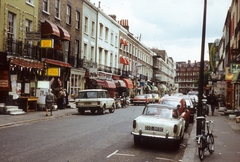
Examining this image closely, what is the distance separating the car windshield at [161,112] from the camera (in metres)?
12.2

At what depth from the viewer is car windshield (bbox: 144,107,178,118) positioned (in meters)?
12.2

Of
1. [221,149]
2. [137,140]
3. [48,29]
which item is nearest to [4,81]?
[48,29]

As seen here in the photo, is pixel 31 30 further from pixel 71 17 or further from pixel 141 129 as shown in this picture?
pixel 141 129

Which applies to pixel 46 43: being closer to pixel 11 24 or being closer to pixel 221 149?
pixel 11 24

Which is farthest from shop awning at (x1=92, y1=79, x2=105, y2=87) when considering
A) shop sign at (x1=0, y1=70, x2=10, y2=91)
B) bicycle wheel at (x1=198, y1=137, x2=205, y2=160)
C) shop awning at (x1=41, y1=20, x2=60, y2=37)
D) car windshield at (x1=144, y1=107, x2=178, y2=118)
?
bicycle wheel at (x1=198, y1=137, x2=205, y2=160)

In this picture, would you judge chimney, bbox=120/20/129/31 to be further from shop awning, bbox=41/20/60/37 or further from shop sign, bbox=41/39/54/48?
shop sign, bbox=41/39/54/48

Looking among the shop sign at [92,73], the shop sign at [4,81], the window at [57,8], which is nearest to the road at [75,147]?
the shop sign at [4,81]

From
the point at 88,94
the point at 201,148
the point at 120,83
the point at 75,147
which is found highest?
the point at 120,83

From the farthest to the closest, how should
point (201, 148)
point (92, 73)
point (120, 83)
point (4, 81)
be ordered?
1. point (120, 83)
2. point (92, 73)
3. point (4, 81)
4. point (201, 148)

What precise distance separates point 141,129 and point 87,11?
27.6 metres

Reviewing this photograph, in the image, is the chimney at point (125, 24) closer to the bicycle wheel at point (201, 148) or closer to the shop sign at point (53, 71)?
the shop sign at point (53, 71)

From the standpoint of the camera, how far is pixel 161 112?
1231 cm

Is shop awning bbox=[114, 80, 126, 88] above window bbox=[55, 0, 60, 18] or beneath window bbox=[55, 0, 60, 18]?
beneath

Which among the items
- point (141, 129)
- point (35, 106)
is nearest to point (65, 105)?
point (35, 106)
